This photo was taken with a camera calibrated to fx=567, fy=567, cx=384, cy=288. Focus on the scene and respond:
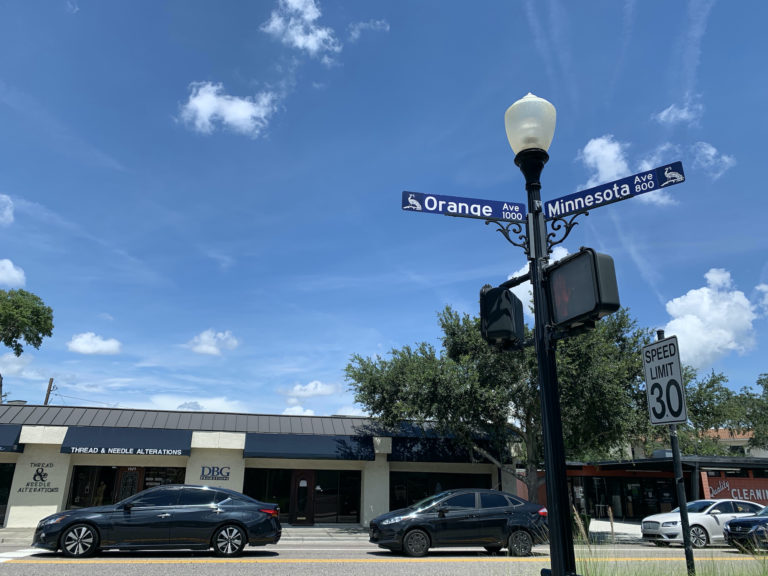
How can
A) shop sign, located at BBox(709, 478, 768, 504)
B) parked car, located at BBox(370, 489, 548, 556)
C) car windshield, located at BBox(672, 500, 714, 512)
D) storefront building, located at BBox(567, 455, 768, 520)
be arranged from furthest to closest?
shop sign, located at BBox(709, 478, 768, 504)
storefront building, located at BBox(567, 455, 768, 520)
car windshield, located at BBox(672, 500, 714, 512)
parked car, located at BBox(370, 489, 548, 556)

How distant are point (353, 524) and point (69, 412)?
12.1 metres

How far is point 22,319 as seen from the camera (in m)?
37.6

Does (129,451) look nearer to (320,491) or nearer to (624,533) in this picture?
(320,491)

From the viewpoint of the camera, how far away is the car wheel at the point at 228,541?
12.3 m

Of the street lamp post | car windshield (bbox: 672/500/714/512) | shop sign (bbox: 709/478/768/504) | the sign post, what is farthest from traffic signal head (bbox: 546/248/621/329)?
shop sign (bbox: 709/478/768/504)

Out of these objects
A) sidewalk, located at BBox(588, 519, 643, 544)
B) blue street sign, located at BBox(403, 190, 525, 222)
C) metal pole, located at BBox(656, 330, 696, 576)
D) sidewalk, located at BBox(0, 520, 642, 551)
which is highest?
blue street sign, located at BBox(403, 190, 525, 222)

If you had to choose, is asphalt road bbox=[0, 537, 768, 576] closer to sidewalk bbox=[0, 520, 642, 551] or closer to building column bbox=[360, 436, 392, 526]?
sidewalk bbox=[0, 520, 642, 551]

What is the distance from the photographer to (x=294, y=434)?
2239 centimetres

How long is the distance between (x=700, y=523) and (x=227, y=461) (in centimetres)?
1670

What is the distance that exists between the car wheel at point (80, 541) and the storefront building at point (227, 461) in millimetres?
9295

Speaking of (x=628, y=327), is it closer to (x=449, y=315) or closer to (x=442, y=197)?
(x=449, y=315)

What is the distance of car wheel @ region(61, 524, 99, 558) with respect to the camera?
11656 millimetres

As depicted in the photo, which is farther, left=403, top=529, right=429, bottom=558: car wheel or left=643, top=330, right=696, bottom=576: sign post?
left=403, top=529, right=429, bottom=558: car wheel

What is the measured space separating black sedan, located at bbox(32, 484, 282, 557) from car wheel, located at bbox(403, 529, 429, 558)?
10.00ft
